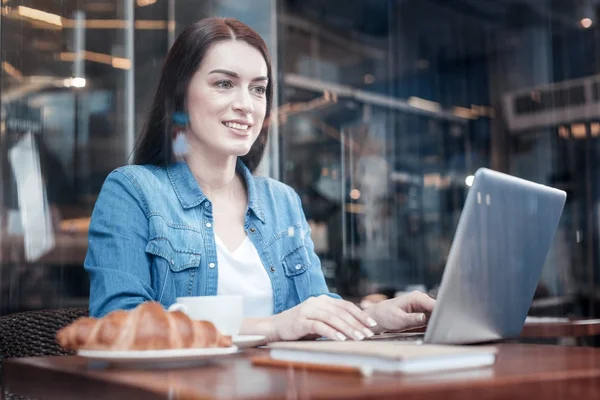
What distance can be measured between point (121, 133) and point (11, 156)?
0.45m

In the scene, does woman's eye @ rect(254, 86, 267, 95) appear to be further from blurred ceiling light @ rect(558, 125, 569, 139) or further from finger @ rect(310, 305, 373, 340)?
blurred ceiling light @ rect(558, 125, 569, 139)

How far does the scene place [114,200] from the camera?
4.89 ft

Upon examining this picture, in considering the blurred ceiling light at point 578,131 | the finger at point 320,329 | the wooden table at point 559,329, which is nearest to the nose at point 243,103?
the finger at point 320,329

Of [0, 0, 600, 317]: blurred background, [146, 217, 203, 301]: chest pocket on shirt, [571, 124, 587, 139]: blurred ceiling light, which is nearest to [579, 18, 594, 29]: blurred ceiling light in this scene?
[0, 0, 600, 317]: blurred background

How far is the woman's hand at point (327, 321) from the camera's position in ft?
3.44

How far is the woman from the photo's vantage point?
1.40 metres

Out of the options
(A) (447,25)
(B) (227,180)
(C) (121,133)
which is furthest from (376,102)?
(B) (227,180)

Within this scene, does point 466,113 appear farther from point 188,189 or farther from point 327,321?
point 327,321

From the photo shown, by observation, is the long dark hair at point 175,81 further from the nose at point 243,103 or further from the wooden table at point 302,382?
the wooden table at point 302,382

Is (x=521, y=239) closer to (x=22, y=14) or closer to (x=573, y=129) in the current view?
(x=22, y=14)

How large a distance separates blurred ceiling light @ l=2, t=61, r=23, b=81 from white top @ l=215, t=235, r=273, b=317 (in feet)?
5.77

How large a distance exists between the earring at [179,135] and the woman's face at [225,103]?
18mm

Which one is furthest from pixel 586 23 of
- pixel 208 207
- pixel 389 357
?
pixel 389 357

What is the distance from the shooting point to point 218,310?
1.00m
